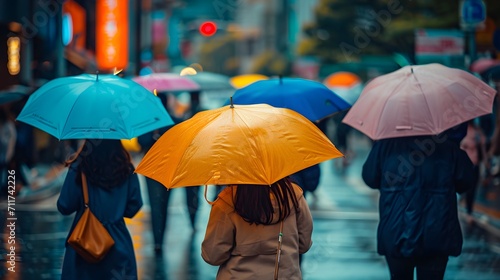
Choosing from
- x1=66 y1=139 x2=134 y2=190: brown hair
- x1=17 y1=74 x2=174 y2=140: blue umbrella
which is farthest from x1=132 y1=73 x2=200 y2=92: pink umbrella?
x1=66 y1=139 x2=134 y2=190: brown hair

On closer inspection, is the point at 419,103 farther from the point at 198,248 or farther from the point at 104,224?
the point at 198,248

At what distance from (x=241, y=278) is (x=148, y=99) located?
7.94 feet

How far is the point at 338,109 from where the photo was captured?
27.2 feet

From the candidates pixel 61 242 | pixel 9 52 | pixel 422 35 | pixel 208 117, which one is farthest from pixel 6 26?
pixel 208 117

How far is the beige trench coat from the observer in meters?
4.96

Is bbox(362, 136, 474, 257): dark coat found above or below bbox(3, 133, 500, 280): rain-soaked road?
above

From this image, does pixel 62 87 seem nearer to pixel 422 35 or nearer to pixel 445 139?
pixel 445 139

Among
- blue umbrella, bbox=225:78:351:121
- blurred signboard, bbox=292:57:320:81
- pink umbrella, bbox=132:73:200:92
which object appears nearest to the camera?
blue umbrella, bbox=225:78:351:121

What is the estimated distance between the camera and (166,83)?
1155 cm

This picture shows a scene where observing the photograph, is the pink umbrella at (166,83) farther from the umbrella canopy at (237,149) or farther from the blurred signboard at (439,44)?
the blurred signboard at (439,44)

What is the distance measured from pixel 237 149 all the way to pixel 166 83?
21.9 ft

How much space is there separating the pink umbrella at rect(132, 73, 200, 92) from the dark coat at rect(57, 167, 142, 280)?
4626mm

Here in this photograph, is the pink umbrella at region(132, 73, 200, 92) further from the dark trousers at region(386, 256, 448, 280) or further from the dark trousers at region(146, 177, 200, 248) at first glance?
the dark trousers at region(386, 256, 448, 280)

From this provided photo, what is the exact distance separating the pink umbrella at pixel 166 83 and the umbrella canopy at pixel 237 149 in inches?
231
